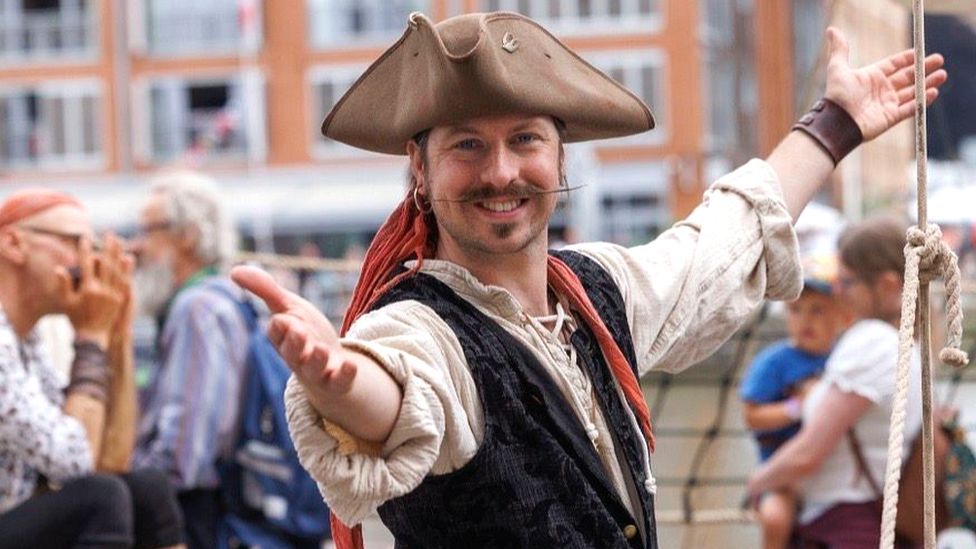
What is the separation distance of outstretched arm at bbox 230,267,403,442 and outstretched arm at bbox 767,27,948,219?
1.01 meters

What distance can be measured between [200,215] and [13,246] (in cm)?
117

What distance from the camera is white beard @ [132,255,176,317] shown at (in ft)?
17.8

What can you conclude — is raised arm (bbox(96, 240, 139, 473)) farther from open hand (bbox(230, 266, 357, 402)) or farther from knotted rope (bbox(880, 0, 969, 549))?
open hand (bbox(230, 266, 357, 402))

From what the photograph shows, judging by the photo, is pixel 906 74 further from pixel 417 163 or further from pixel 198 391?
pixel 198 391

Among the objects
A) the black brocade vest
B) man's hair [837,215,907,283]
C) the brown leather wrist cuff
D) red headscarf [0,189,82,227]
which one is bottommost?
the black brocade vest

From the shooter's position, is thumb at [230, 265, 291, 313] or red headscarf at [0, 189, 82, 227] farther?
red headscarf at [0, 189, 82, 227]

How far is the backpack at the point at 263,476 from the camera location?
513cm

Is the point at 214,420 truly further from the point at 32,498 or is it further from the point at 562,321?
the point at 562,321

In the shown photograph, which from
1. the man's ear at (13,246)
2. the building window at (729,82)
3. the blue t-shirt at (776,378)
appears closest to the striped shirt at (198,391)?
the man's ear at (13,246)

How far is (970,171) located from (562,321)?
56.9ft

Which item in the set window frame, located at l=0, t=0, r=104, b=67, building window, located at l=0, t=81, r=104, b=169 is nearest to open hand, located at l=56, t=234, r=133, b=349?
building window, located at l=0, t=81, r=104, b=169

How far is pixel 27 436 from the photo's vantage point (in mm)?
4035

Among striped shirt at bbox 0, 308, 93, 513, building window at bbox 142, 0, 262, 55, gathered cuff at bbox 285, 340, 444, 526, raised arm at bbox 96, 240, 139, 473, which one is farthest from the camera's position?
building window at bbox 142, 0, 262, 55

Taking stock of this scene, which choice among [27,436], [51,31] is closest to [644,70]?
[51,31]
